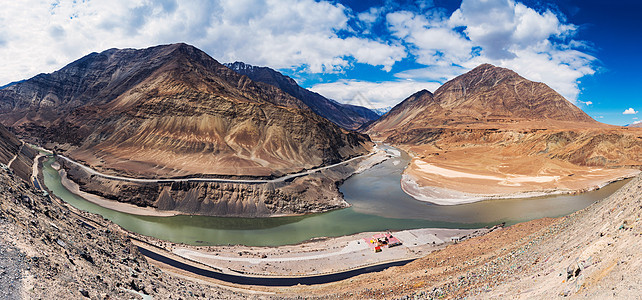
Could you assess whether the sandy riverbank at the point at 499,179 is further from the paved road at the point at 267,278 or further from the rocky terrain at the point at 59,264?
the rocky terrain at the point at 59,264

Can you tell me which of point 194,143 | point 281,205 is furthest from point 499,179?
point 194,143

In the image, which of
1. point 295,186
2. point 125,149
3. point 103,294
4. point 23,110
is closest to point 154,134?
point 125,149

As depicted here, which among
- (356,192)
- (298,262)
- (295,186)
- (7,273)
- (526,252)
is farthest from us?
(356,192)

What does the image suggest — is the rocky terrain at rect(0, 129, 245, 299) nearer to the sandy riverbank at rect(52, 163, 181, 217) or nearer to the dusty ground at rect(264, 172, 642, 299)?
the dusty ground at rect(264, 172, 642, 299)

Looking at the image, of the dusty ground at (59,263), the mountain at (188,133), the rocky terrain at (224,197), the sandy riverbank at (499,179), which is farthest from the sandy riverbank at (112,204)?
the dusty ground at (59,263)

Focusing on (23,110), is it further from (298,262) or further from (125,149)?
(298,262)
